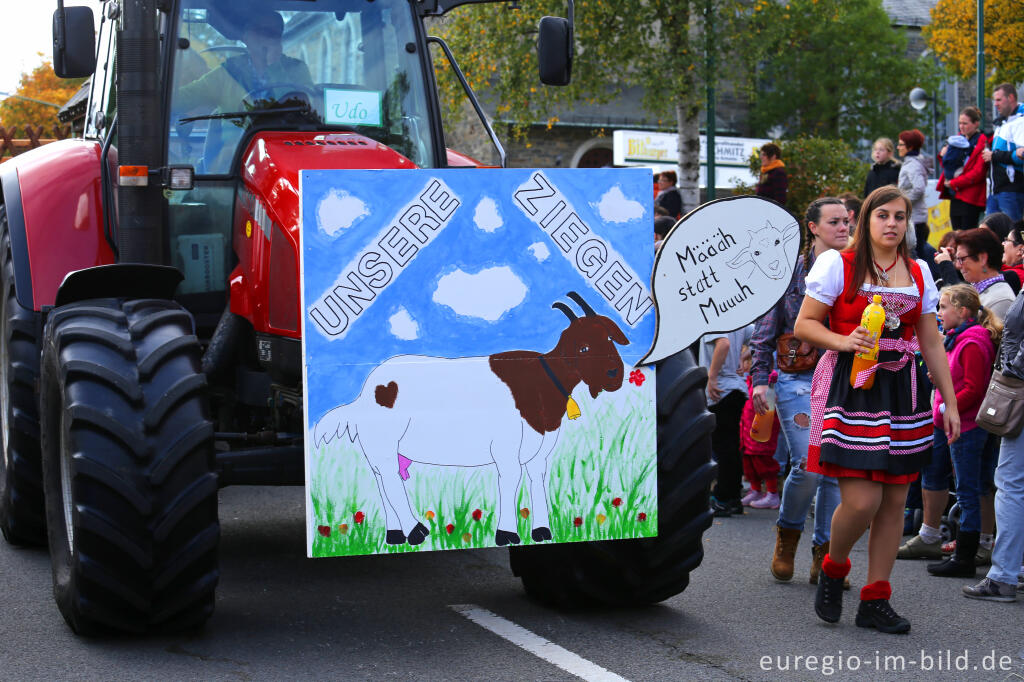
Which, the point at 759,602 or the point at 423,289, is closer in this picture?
the point at 423,289

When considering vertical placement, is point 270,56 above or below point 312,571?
above

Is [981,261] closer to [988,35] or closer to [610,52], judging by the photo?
[610,52]

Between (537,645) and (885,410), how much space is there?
5.68 feet

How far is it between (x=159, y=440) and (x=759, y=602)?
113 inches

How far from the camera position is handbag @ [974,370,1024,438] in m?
6.34

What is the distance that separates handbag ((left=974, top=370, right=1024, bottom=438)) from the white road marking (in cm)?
247

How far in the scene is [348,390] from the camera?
5090 millimetres

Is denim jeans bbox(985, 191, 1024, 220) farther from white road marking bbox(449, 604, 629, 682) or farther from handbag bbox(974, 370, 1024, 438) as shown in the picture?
white road marking bbox(449, 604, 629, 682)

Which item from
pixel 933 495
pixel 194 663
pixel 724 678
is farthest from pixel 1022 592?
pixel 194 663

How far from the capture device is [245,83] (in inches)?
252

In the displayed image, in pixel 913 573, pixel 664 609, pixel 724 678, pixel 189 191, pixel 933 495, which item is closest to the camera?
pixel 724 678

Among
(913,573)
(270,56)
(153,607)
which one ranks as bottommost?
(913,573)

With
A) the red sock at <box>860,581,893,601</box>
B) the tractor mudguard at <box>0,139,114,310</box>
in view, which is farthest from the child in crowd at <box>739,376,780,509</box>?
the tractor mudguard at <box>0,139,114,310</box>

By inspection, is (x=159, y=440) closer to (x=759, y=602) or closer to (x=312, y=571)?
(x=312, y=571)
